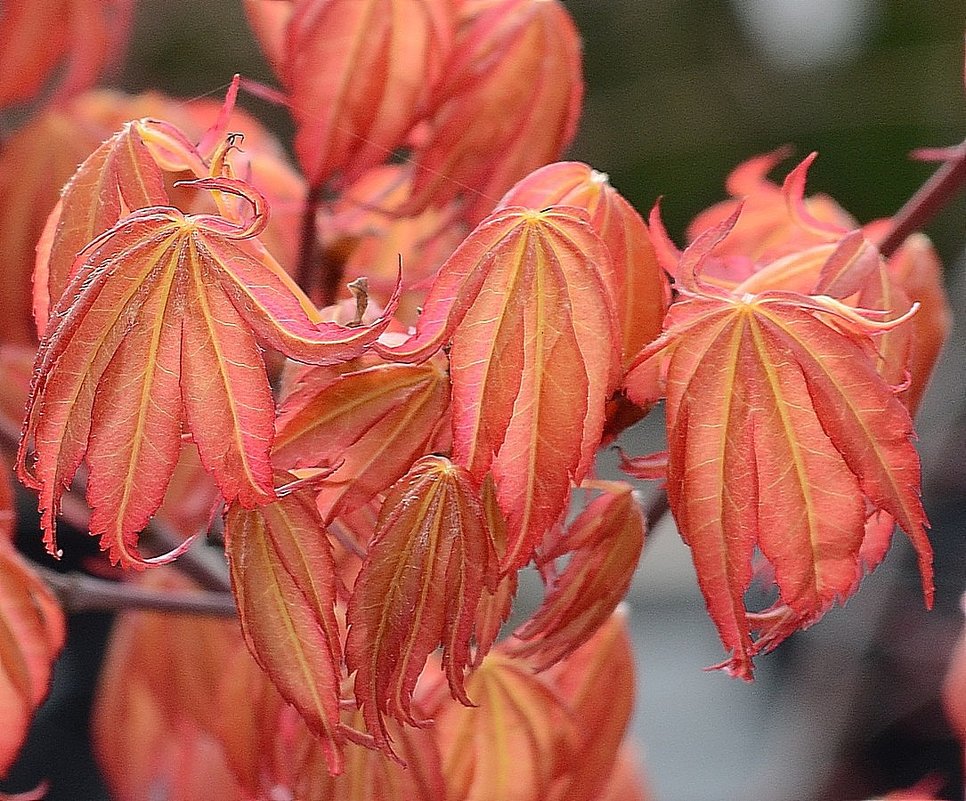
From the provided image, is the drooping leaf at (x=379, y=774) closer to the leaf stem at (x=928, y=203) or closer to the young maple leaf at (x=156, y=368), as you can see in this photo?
the young maple leaf at (x=156, y=368)

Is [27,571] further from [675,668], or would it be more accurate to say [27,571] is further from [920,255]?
[675,668]

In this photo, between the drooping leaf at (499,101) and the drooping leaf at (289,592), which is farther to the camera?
the drooping leaf at (499,101)

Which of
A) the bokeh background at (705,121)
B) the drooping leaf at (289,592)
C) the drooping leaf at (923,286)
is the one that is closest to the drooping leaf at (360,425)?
the drooping leaf at (289,592)

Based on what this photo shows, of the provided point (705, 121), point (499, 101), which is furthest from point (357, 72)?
point (705, 121)

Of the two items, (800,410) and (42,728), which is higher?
(800,410)

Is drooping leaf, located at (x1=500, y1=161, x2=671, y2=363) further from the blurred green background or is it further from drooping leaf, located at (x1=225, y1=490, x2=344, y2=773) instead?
the blurred green background

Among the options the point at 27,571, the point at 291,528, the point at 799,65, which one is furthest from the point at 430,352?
the point at 799,65

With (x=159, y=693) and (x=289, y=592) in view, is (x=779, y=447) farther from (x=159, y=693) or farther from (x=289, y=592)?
(x=159, y=693)
